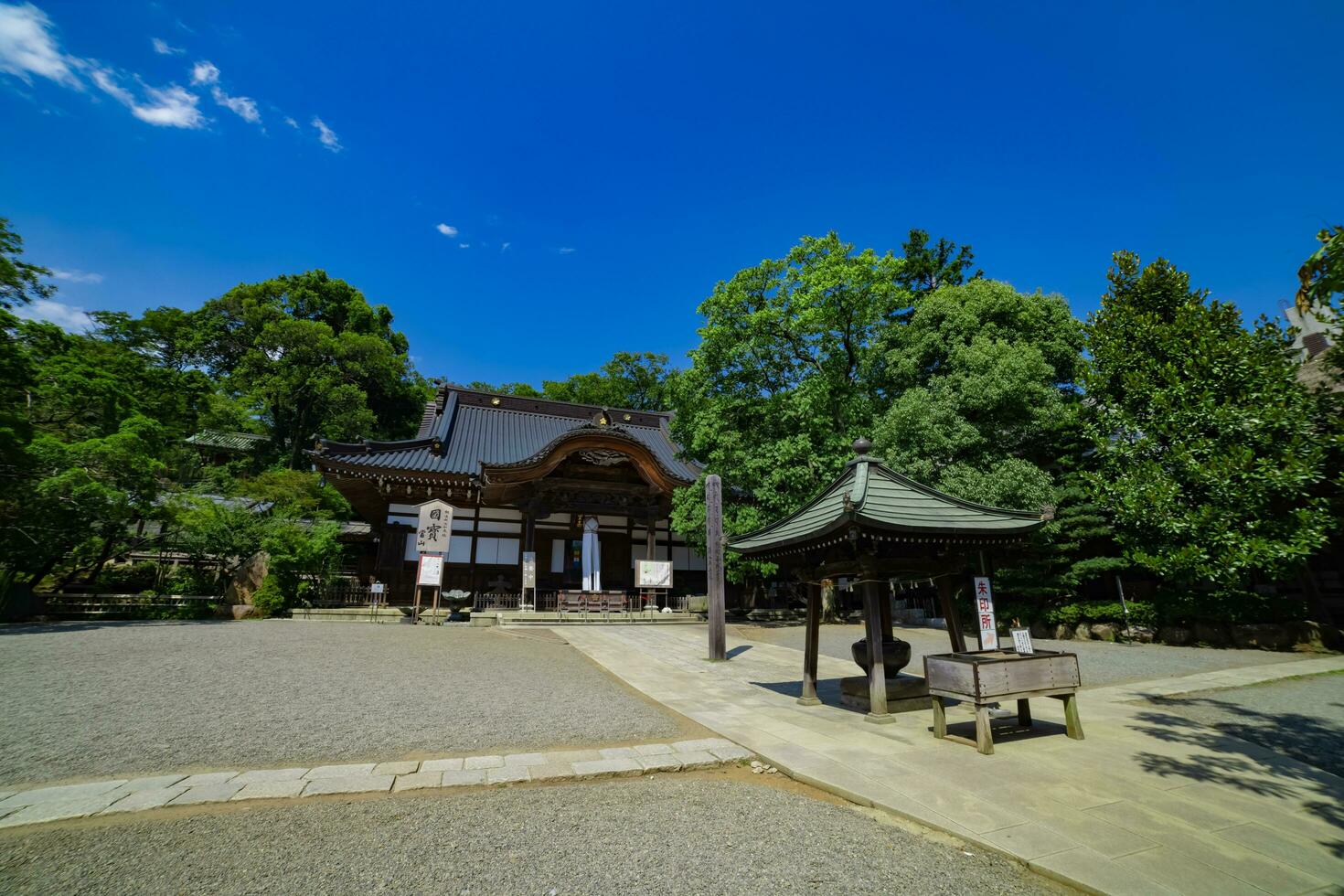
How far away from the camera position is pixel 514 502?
1881 centimetres

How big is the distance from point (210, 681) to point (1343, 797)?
37.8 feet

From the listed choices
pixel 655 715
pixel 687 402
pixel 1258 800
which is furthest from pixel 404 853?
pixel 687 402

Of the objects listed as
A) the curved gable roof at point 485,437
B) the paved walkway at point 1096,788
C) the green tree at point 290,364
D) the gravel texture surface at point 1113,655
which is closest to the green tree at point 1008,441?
the gravel texture surface at point 1113,655

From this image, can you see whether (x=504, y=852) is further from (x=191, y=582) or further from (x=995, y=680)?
(x=191, y=582)

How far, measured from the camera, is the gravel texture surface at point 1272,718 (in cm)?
531

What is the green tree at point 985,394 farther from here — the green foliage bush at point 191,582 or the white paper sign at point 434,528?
the green foliage bush at point 191,582

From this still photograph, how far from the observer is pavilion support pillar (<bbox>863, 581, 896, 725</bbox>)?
243 inches

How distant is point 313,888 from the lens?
2.77m

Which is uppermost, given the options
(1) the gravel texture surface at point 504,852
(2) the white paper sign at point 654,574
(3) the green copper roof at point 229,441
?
(3) the green copper roof at point 229,441

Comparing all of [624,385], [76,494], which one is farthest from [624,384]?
[76,494]

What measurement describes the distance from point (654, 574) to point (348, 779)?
14.4 m

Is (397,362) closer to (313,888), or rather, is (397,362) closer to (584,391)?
(584,391)

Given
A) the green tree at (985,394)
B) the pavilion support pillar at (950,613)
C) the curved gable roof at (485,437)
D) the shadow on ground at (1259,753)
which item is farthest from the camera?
the curved gable roof at (485,437)

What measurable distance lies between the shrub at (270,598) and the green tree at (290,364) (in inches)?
721
